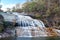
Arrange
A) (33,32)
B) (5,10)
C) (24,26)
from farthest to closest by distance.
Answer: (5,10) → (24,26) → (33,32)

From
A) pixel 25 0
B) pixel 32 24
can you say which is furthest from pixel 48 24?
pixel 25 0

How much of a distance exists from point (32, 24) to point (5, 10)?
2876 millimetres

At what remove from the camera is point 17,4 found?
19094 mm

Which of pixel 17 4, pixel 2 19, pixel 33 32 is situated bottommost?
pixel 33 32

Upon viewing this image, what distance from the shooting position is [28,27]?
56.0ft

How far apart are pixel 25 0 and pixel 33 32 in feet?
14.3

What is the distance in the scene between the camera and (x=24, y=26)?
17562mm

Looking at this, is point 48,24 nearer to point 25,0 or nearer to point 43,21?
point 43,21

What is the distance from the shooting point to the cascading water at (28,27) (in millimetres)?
16375

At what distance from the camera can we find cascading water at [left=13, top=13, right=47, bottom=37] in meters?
16.4

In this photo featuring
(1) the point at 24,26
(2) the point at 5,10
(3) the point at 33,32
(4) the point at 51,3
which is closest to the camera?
(3) the point at 33,32

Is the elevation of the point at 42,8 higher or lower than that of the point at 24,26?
higher

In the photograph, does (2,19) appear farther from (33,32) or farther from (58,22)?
(58,22)

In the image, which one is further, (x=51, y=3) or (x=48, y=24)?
(x=51, y=3)
